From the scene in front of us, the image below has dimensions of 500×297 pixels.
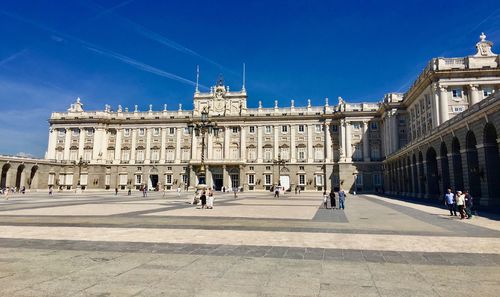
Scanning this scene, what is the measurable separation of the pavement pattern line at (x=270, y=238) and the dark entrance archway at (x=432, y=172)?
25.7m

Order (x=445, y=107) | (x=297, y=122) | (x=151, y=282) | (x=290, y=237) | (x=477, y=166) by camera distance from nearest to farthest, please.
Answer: (x=151, y=282) → (x=290, y=237) → (x=477, y=166) → (x=445, y=107) → (x=297, y=122)

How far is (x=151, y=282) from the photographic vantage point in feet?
18.9

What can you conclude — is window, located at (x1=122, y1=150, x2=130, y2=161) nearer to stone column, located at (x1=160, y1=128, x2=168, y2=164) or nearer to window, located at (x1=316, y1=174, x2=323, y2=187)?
stone column, located at (x1=160, y1=128, x2=168, y2=164)

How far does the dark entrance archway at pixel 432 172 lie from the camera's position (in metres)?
33.7

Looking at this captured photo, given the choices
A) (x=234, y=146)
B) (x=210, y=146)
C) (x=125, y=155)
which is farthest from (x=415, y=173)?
(x=125, y=155)

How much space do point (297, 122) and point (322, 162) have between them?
33.2 ft

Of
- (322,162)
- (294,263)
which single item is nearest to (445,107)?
(322,162)

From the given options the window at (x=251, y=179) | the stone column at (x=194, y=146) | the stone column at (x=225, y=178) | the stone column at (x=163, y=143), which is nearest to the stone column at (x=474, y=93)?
the window at (x=251, y=179)

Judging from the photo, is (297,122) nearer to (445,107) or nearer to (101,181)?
(445,107)

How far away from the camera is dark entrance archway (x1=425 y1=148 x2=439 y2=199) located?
110 ft

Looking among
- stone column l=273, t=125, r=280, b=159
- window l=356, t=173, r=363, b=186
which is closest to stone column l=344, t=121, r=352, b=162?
window l=356, t=173, r=363, b=186

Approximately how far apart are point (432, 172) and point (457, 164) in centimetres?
702

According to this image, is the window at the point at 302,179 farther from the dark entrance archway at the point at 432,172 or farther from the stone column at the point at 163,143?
the dark entrance archway at the point at 432,172

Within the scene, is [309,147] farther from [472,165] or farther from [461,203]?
[461,203]
